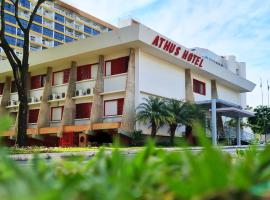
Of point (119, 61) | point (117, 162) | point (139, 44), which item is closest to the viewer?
point (117, 162)

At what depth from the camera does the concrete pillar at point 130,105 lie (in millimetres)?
24453

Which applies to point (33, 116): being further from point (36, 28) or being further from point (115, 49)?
point (36, 28)

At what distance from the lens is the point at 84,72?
29.2 metres

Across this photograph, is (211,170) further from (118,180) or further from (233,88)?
(233,88)

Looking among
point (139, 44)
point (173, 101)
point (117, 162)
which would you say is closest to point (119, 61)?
point (139, 44)

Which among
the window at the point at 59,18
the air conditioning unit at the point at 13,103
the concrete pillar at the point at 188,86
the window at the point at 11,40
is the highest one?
the window at the point at 59,18

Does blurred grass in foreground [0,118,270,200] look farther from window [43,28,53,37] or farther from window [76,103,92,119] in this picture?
window [43,28,53,37]

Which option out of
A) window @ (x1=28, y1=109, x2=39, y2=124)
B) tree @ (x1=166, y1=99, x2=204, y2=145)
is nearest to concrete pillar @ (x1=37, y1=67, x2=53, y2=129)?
window @ (x1=28, y1=109, x2=39, y2=124)

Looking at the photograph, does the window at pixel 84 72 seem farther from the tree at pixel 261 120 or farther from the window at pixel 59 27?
the window at pixel 59 27

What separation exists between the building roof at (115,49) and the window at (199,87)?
0.81m

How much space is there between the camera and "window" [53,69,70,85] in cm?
3041

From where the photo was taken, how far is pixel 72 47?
27844 mm

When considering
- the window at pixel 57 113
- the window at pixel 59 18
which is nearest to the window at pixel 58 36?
the window at pixel 59 18

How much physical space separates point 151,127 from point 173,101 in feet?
6.88
